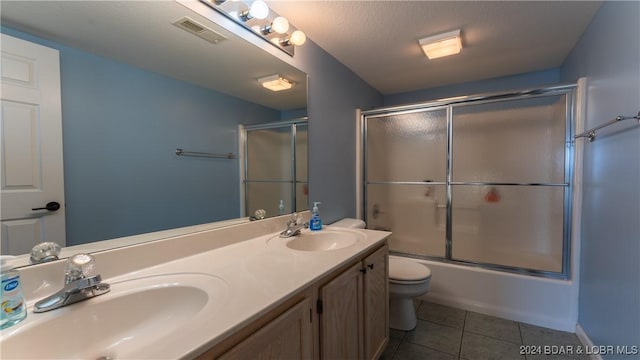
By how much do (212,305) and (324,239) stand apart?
1008 mm

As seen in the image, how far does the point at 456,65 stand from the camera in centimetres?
246

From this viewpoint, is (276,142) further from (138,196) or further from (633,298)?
(633,298)

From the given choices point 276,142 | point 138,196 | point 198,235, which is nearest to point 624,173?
point 276,142

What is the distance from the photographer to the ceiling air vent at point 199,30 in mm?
1180

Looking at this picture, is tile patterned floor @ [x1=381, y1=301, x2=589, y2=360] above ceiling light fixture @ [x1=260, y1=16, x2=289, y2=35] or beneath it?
beneath

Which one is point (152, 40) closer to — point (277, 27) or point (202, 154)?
point (202, 154)

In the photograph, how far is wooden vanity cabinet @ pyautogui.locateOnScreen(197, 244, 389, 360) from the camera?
716 millimetres

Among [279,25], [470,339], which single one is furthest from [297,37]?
[470,339]

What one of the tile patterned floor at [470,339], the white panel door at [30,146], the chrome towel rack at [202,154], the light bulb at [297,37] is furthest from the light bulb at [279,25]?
the tile patterned floor at [470,339]

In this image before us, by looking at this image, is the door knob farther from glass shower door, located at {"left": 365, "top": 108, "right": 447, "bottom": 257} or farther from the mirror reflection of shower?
glass shower door, located at {"left": 365, "top": 108, "right": 447, "bottom": 257}

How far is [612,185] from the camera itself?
143 centimetres

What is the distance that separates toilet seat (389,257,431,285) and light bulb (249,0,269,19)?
182 centimetres

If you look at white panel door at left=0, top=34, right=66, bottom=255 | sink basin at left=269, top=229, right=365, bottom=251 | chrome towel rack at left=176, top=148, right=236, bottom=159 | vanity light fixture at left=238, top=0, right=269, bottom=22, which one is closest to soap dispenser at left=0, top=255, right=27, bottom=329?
white panel door at left=0, top=34, right=66, bottom=255

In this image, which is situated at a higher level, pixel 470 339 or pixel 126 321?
pixel 126 321
